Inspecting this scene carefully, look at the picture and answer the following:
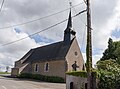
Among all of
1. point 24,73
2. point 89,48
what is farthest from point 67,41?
point 89,48

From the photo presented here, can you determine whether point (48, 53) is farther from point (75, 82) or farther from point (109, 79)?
point (109, 79)

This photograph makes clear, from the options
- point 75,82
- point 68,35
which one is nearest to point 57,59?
point 68,35

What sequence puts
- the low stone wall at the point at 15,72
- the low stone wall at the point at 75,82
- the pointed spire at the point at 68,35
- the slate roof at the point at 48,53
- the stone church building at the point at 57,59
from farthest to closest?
the low stone wall at the point at 15,72 → the pointed spire at the point at 68,35 → the slate roof at the point at 48,53 → the stone church building at the point at 57,59 → the low stone wall at the point at 75,82

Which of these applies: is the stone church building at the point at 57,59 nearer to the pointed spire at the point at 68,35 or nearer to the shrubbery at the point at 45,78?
the pointed spire at the point at 68,35

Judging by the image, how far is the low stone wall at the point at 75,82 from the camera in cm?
1790

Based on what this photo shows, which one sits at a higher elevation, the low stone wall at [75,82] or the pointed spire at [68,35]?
the pointed spire at [68,35]

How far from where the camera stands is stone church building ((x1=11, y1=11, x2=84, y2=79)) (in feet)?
137

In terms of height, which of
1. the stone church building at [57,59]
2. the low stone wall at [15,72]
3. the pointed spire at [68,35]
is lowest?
the low stone wall at [15,72]

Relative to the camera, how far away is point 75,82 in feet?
63.5

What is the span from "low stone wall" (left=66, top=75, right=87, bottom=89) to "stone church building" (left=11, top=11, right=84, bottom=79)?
19704mm

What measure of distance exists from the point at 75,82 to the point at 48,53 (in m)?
28.6

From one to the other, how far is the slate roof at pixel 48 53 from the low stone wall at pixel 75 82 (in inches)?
809

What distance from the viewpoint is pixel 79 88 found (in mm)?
18297

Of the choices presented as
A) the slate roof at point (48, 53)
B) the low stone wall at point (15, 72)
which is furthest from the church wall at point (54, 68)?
the low stone wall at point (15, 72)
